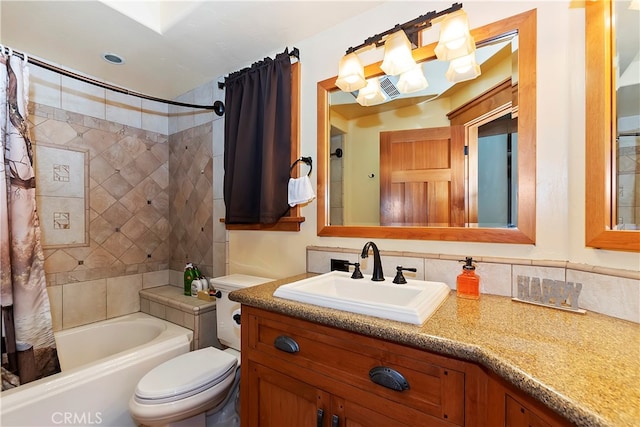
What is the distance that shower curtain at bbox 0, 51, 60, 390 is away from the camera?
4.93ft

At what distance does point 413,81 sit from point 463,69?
22 cm

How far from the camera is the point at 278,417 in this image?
1037mm

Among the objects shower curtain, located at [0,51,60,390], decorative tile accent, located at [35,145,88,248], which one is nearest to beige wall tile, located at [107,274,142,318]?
decorative tile accent, located at [35,145,88,248]

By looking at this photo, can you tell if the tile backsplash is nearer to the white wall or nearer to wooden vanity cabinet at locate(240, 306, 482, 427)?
the white wall

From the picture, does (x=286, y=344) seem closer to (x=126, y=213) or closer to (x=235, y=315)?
(x=235, y=315)

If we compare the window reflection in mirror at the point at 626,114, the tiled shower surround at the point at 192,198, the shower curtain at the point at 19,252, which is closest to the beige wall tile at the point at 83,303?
the shower curtain at the point at 19,252

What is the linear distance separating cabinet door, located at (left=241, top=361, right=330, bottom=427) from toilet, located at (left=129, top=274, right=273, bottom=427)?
30cm

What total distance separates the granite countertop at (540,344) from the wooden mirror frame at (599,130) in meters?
0.29

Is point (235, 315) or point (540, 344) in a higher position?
point (540, 344)

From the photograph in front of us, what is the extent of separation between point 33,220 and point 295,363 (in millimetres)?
1703

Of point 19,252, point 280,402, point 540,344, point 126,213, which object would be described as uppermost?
point 126,213

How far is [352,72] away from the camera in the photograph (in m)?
1.40

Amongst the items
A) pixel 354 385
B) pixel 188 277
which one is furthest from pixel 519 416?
pixel 188 277

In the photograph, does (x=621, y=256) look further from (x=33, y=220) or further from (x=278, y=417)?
(x=33, y=220)
